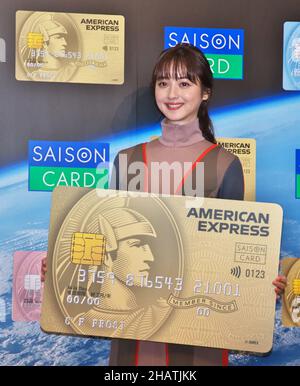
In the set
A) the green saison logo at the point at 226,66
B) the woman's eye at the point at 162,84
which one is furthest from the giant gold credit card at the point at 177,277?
the green saison logo at the point at 226,66

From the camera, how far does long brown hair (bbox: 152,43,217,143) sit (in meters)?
2.59

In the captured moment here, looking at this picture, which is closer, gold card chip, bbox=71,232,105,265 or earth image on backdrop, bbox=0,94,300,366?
gold card chip, bbox=71,232,105,265

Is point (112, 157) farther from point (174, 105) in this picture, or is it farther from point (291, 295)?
point (291, 295)

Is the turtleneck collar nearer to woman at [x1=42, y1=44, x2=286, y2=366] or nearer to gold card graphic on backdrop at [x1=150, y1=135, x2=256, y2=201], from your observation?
woman at [x1=42, y1=44, x2=286, y2=366]

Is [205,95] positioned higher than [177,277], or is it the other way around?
[205,95]

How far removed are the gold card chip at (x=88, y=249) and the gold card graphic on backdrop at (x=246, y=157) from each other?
0.73 meters

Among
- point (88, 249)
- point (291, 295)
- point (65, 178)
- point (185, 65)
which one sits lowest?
point (291, 295)

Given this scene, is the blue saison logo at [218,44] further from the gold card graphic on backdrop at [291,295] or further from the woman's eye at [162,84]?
the gold card graphic on backdrop at [291,295]

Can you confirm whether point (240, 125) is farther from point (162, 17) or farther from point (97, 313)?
point (97, 313)

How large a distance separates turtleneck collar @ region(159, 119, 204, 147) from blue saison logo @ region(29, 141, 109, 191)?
273 millimetres

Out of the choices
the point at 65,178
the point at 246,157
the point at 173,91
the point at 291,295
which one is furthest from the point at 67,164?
the point at 291,295

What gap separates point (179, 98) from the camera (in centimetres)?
262

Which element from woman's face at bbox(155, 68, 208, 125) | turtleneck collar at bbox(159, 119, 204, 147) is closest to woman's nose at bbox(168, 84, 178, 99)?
woman's face at bbox(155, 68, 208, 125)

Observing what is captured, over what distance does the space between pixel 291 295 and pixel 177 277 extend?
637 millimetres
